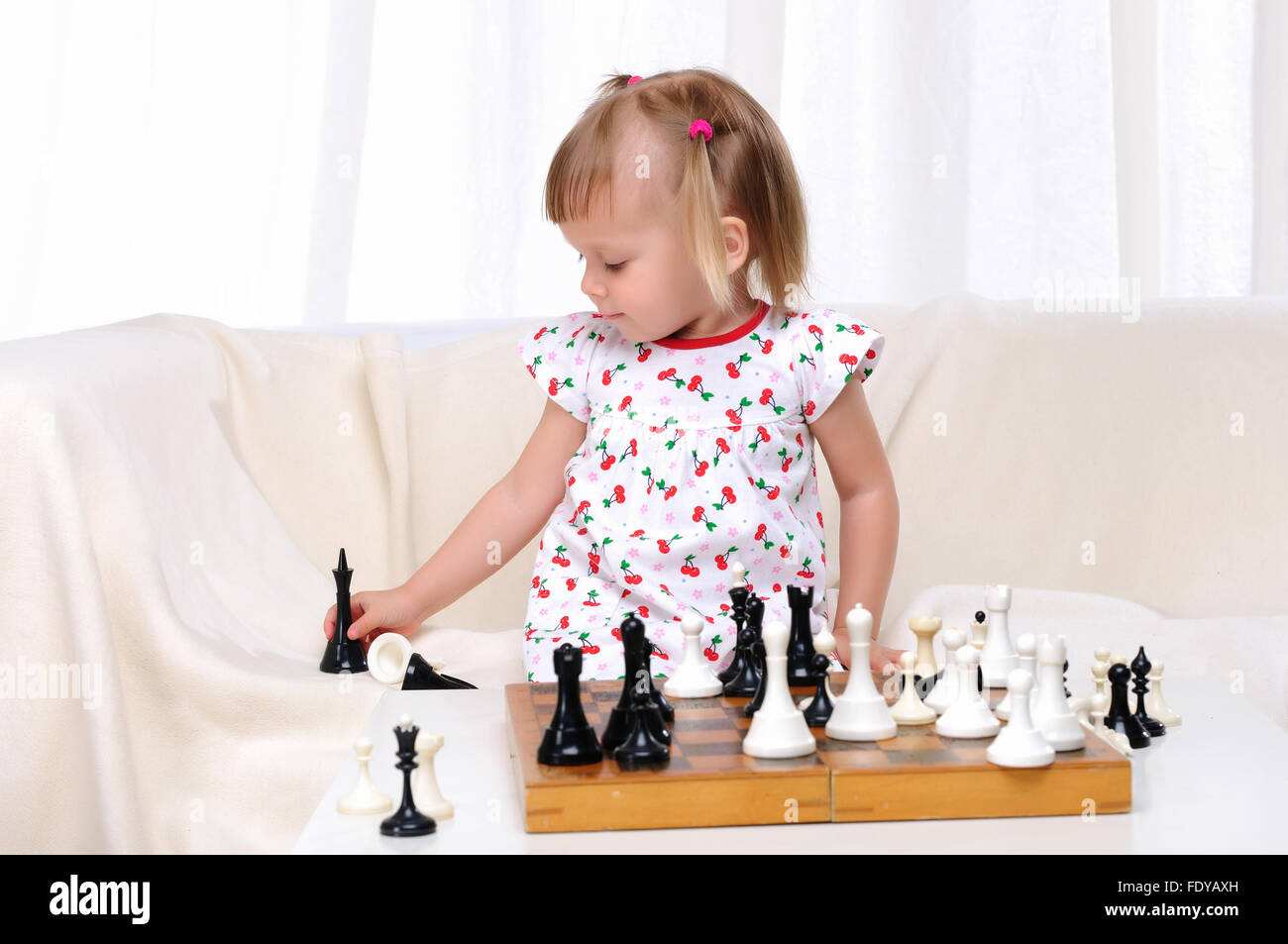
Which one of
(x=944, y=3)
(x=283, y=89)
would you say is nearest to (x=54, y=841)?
(x=283, y=89)

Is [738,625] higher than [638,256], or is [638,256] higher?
[638,256]

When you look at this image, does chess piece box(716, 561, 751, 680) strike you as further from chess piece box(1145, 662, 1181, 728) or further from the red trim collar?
the red trim collar

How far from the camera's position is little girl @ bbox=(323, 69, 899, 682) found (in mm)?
1343

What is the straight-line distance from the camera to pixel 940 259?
8.51 feet

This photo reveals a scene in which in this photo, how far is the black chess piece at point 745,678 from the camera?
37.9 inches

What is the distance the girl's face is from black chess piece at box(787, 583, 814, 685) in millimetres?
442

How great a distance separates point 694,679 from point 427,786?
0.26m

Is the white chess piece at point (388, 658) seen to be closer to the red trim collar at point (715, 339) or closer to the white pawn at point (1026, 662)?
the red trim collar at point (715, 339)

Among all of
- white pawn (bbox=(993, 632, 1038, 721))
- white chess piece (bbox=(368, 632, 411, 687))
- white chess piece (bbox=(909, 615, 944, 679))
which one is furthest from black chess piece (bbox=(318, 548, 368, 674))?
white pawn (bbox=(993, 632, 1038, 721))

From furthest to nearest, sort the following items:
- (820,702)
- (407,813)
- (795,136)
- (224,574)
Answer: (795,136) → (224,574) → (820,702) → (407,813)

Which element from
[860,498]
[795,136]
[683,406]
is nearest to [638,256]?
[683,406]

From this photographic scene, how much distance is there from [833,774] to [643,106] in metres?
0.81

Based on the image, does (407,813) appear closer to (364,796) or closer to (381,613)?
(364,796)

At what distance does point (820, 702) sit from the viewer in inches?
33.7
